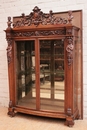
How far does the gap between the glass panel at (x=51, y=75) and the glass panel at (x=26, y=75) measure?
164mm

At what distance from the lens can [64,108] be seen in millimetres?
2703

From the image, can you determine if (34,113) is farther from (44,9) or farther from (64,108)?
(44,9)

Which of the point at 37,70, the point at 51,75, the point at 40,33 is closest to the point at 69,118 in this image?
the point at 51,75

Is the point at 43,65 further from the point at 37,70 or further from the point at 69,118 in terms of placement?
the point at 69,118

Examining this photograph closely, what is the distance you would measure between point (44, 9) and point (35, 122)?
188 cm

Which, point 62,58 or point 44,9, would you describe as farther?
point 44,9

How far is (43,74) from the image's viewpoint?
289 cm

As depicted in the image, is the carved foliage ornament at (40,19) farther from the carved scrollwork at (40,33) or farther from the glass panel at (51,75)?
the glass panel at (51,75)

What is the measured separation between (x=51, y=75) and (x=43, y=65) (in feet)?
0.73

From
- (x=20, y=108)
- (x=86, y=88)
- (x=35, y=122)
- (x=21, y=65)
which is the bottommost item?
(x=35, y=122)

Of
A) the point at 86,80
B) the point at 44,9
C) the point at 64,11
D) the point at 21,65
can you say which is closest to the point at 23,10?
the point at 44,9

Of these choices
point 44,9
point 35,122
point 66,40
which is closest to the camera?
point 66,40

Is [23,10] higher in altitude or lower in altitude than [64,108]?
higher

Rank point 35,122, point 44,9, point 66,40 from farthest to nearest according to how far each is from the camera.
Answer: point 44,9, point 35,122, point 66,40
